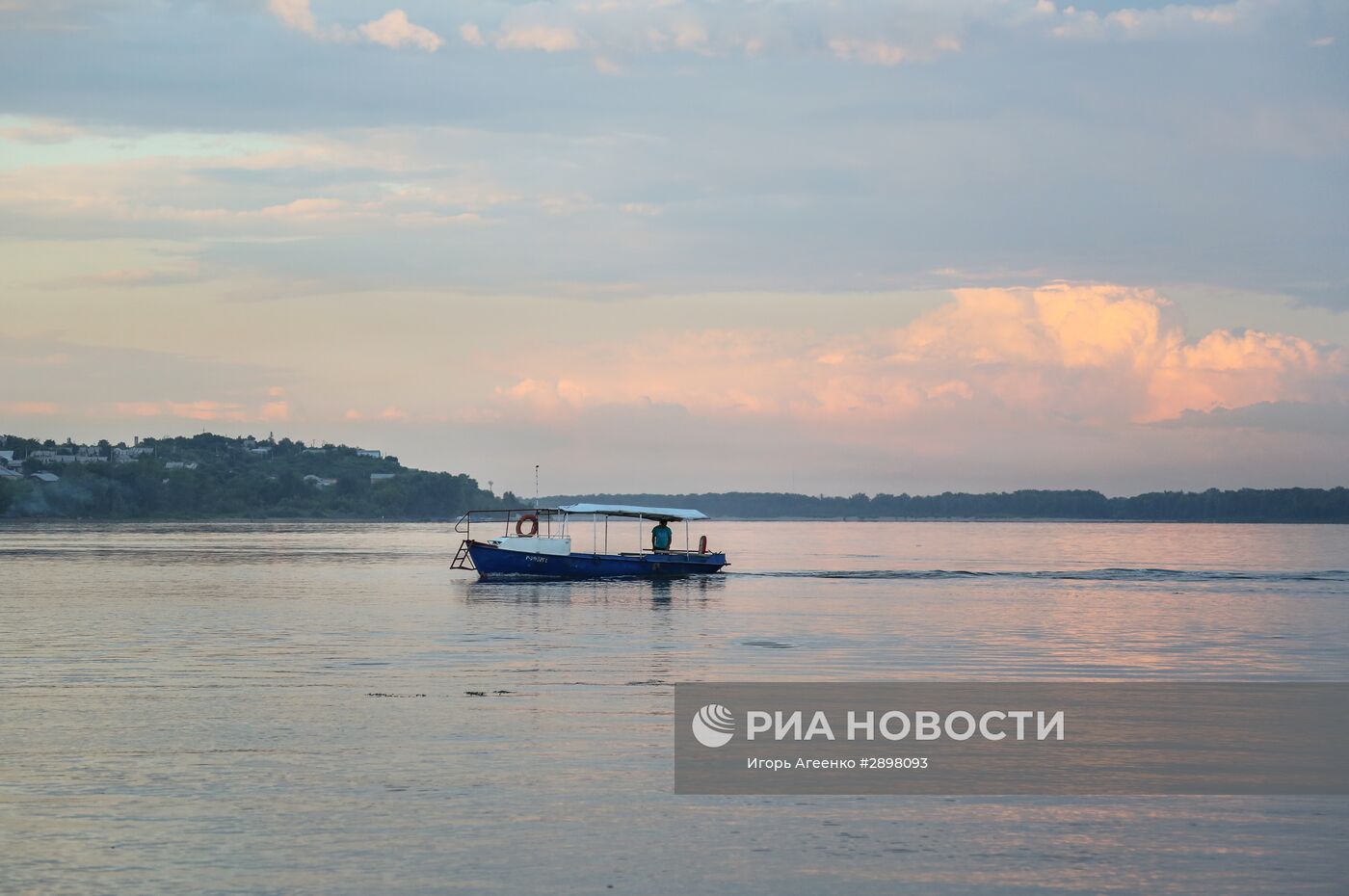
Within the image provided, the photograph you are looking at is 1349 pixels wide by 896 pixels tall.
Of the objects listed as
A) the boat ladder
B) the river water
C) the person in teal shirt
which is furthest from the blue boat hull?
the river water

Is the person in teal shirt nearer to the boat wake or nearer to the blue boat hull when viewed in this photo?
the blue boat hull

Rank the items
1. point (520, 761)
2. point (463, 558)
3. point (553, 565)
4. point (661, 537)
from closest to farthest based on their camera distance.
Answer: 1. point (520, 761)
2. point (553, 565)
3. point (463, 558)
4. point (661, 537)

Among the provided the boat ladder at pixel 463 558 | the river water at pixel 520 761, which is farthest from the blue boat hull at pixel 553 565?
the river water at pixel 520 761

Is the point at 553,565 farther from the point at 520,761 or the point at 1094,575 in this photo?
the point at 520,761

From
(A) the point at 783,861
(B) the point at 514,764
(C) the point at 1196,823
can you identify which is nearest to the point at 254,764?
(B) the point at 514,764

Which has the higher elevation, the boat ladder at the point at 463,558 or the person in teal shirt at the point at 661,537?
the person in teal shirt at the point at 661,537

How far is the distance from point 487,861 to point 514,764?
513cm

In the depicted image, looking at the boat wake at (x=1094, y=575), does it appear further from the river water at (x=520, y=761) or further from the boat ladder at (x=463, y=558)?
the river water at (x=520, y=761)

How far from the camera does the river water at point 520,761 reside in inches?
595

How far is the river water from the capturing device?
49.6ft

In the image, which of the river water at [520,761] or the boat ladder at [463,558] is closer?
the river water at [520,761]

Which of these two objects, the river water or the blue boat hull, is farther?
the blue boat hull

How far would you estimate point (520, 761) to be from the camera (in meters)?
20.8

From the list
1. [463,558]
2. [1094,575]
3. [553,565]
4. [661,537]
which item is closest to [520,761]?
[553,565]
